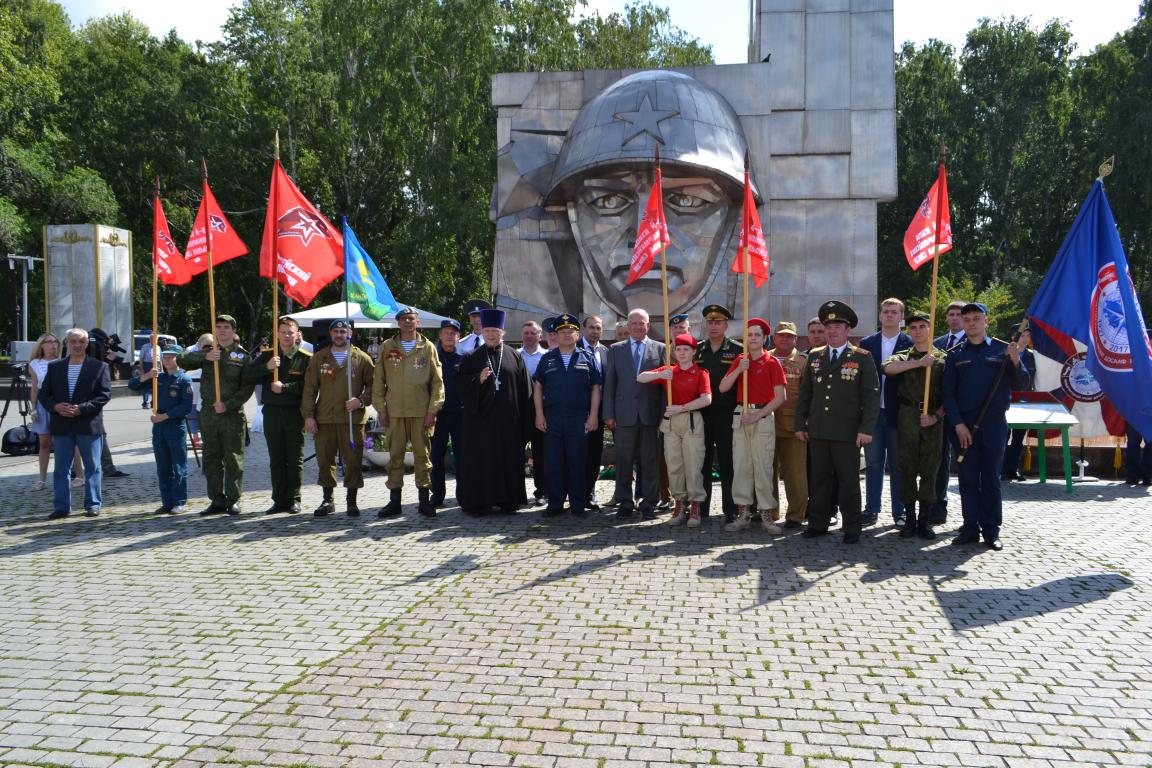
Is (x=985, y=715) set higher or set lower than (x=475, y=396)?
lower

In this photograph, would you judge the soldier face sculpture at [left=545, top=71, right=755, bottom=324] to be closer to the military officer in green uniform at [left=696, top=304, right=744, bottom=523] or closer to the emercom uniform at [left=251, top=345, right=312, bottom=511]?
the military officer in green uniform at [left=696, top=304, right=744, bottom=523]

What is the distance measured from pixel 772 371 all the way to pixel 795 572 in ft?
6.17

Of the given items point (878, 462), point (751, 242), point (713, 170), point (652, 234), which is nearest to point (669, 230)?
point (713, 170)

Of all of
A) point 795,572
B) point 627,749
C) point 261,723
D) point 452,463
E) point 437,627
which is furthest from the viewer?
point 452,463

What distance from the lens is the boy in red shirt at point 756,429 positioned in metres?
6.88

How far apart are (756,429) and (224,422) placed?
4494 mm

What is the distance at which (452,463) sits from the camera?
396 inches

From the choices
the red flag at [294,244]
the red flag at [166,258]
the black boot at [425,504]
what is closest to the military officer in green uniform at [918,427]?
the black boot at [425,504]

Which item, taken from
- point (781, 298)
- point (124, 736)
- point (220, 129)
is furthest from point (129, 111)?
point (124, 736)

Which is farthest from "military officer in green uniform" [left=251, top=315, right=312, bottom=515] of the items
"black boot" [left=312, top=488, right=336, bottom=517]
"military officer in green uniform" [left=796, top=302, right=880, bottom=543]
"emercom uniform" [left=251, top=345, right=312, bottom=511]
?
"military officer in green uniform" [left=796, top=302, right=880, bottom=543]

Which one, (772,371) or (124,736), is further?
(772,371)

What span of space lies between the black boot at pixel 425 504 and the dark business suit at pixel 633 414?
5.22 ft

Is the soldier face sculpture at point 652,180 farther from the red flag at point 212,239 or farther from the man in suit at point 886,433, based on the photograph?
the red flag at point 212,239

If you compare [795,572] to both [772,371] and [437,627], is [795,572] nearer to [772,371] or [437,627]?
[772,371]
